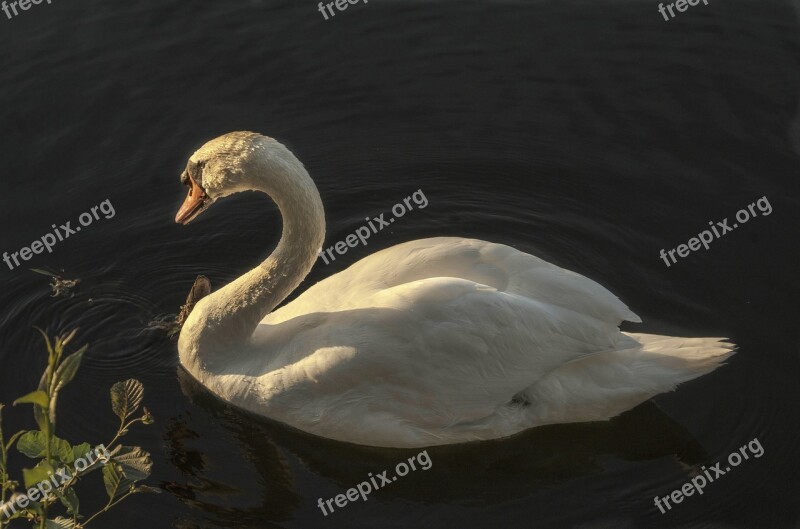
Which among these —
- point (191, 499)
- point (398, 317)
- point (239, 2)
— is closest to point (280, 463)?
point (191, 499)

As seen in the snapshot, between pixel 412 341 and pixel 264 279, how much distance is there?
1445 mm

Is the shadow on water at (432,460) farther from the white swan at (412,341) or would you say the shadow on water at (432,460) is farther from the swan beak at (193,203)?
the swan beak at (193,203)

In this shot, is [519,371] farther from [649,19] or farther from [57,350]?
[649,19]

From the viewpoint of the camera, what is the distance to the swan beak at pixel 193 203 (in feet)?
29.5

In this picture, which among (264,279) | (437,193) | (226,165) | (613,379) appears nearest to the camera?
(226,165)

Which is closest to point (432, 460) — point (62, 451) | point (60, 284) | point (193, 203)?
point (193, 203)

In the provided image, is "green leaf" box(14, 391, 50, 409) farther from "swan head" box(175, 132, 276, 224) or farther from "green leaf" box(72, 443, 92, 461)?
"swan head" box(175, 132, 276, 224)

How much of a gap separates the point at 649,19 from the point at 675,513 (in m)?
6.94

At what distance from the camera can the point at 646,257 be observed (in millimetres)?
10781

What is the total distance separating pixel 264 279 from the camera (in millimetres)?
9078

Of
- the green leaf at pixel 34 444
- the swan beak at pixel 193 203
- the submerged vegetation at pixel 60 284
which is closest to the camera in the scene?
the green leaf at pixel 34 444

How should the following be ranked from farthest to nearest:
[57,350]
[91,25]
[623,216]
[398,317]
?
[91,25] → [623,216] → [398,317] → [57,350]

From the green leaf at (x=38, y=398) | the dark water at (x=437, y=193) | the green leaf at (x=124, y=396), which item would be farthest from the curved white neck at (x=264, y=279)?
the green leaf at (x=38, y=398)

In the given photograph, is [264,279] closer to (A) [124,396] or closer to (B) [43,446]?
(A) [124,396]
